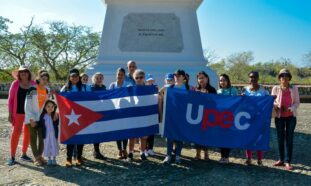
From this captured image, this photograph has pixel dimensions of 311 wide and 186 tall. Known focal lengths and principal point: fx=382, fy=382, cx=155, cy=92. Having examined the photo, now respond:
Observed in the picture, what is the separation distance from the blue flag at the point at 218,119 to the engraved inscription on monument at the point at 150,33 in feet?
13.0

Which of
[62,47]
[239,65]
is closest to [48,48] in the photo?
[62,47]

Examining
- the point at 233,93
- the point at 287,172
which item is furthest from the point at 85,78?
the point at 287,172

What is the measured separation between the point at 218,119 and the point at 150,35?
4.58 m

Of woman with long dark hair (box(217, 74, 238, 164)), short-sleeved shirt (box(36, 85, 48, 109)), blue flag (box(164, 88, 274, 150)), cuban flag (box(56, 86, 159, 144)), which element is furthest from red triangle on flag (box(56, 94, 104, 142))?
woman with long dark hair (box(217, 74, 238, 164))

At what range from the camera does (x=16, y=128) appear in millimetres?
6859

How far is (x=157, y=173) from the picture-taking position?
5.98 meters

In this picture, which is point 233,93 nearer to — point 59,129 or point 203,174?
point 203,174

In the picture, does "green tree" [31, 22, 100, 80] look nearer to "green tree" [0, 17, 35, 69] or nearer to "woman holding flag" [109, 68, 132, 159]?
"green tree" [0, 17, 35, 69]

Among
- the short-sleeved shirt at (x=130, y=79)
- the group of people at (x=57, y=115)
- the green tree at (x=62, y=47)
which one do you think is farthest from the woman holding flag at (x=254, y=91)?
the green tree at (x=62, y=47)

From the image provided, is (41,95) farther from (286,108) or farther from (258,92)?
(286,108)

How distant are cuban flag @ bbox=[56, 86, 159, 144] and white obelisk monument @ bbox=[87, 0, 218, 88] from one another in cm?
360

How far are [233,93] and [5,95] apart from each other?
27833 mm

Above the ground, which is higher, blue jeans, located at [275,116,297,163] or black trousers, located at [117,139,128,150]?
blue jeans, located at [275,116,297,163]

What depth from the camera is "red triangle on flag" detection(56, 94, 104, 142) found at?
6.52m
